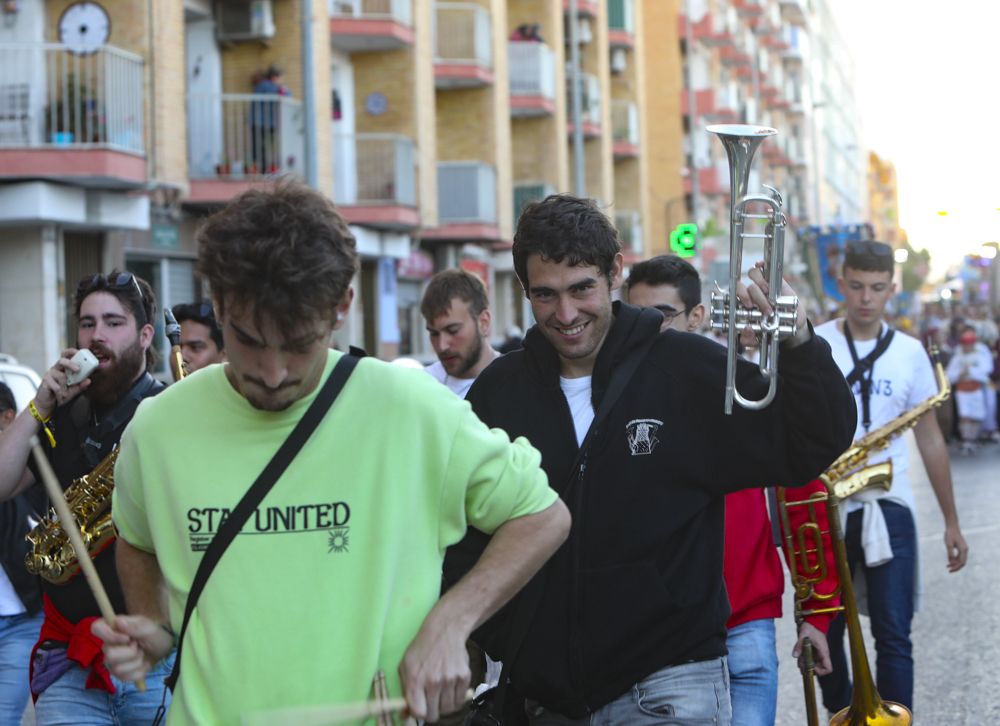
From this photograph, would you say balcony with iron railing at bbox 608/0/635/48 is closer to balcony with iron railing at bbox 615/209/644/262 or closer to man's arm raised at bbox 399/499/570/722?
Result: balcony with iron railing at bbox 615/209/644/262

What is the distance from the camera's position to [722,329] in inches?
155

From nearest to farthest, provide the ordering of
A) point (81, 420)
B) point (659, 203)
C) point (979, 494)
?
point (81, 420)
point (979, 494)
point (659, 203)

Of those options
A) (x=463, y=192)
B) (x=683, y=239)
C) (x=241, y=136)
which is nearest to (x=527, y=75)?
(x=463, y=192)

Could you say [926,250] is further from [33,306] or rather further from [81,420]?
[81,420]

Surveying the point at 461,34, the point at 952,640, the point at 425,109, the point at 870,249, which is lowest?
A: the point at 952,640

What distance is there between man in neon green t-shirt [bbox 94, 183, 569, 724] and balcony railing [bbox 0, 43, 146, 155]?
17.8 metres

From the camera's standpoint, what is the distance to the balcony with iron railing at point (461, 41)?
34375 millimetres

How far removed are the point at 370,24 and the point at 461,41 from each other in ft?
19.0

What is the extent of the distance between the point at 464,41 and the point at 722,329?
31441 millimetres

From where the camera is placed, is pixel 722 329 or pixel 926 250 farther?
pixel 926 250

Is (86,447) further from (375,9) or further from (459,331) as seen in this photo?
(375,9)

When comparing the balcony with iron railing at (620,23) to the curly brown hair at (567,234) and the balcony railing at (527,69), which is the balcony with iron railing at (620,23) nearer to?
the balcony railing at (527,69)

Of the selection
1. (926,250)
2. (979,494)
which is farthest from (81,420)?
(926,250)

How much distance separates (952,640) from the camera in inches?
389
